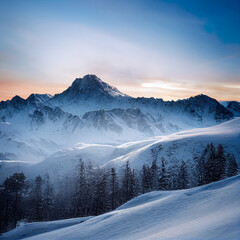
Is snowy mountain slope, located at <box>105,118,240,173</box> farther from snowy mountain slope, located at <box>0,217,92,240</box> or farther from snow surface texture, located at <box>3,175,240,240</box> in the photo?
snow surface texture, located at <box>3,175,240,240</box>

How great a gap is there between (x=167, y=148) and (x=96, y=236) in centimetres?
7220

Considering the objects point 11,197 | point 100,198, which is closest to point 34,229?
point 100,198

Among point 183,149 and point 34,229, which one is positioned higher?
point 183,149

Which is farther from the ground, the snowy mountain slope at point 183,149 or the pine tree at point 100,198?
the snowy mountain slope at point 183,149

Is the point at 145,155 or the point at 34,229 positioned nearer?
the point at 34,229

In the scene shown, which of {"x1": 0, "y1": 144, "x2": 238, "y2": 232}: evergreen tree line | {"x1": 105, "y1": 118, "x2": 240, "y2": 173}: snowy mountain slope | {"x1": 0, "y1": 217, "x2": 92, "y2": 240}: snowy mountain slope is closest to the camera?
{"x1": 0, "y1": 217, "x2": 92, "y2": 240}: snowy mountain slope

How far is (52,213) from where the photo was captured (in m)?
56.2

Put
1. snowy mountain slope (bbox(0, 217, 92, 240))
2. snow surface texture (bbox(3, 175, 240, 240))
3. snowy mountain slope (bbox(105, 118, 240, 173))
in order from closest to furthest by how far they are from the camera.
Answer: snow surface texture (bbox(3, 175, 240, 240))
snowy mountain slope (bbox(0, 217, 92, 240))
snowy mountain slope (bbox(105, 118, 240, 173))

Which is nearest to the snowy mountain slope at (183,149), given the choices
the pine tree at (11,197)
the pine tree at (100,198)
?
the pine tree at (100,198)

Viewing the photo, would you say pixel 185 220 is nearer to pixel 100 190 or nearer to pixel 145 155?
pixel 100 190

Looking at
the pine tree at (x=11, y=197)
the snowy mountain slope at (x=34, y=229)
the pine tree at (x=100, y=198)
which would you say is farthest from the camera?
the pine tree at (x=11, y=197)

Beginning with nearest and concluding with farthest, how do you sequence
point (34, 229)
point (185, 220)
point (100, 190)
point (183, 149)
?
point (185, 220), point (34, 229), point (100, 190), point (183, 149)

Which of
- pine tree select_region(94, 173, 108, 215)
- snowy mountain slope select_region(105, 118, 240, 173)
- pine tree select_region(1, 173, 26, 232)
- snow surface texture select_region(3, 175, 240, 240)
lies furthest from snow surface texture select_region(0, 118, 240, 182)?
snow surface texture select_region(3, 175, 240, 240)

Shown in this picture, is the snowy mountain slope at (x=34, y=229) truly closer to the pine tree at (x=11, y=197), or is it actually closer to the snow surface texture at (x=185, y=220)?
the snow surface texture at (x=185, y=220)
